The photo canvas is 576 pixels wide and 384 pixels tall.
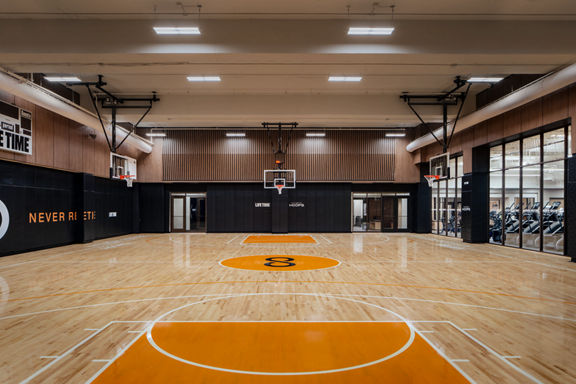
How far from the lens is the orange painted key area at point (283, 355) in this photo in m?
3.14

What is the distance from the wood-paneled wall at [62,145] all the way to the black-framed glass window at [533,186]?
1713 centimetres

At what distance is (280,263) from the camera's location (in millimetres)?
9531

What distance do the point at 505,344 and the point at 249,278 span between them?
16.3ft

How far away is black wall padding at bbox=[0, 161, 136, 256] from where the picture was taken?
1091 cm

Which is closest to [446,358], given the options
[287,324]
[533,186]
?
[287,324]

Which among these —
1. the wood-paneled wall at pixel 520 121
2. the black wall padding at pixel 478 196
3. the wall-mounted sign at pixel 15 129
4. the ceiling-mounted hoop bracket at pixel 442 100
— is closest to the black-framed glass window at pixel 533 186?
the black wall padding at pixel 478 196

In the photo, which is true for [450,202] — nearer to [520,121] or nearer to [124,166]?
[520,121]

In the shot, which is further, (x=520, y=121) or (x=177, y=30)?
(x=520, y=121)

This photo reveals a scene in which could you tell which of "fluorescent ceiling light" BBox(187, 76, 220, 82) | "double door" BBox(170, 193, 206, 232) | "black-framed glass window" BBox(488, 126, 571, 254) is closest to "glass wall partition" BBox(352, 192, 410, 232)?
"black-framed glass window" BBox(488, 126, 571, 254)

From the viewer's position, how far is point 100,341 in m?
4.01

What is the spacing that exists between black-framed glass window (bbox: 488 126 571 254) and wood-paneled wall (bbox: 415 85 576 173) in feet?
2.51

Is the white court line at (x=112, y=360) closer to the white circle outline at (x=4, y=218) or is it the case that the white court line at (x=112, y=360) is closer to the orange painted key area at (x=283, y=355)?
the orange painted key area at (x=283, y=355)

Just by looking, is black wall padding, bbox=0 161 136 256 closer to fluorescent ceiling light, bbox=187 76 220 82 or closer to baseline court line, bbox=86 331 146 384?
fluorescent ceiling light, bbox=187 76 220 82

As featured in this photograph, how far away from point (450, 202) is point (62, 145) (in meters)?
18.6
